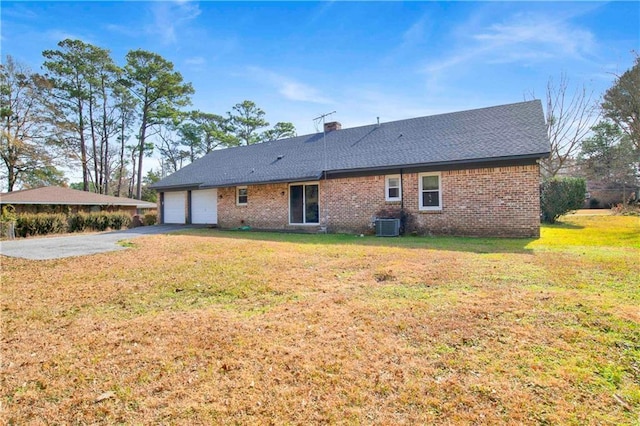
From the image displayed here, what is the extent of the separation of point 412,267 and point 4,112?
3071 cm

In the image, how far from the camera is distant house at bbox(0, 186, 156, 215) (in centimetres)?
1948

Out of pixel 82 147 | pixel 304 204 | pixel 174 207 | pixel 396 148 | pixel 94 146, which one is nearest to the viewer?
pixel 396 148

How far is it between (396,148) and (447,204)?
11.1 feet

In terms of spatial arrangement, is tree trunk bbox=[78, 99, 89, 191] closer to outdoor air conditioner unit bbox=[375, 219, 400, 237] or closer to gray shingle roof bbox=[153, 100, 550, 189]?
gray shingle roof bbox=[153, 100, 550, 189]

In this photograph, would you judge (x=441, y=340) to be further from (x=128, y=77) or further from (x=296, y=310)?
(x=128, y=77)

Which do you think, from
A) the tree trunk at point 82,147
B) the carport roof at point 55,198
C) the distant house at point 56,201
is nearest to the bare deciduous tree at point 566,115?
the distant house at point 56,201

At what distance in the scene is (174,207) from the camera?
1988 cm

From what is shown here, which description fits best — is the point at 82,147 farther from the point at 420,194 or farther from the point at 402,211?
the point at 420,194

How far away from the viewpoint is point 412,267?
6.20 m

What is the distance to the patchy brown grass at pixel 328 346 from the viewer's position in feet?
7.57

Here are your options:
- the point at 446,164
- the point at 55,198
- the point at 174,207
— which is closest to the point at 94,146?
the point at 55,198

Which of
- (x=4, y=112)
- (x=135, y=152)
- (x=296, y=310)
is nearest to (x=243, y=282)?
(x=296, y=310)

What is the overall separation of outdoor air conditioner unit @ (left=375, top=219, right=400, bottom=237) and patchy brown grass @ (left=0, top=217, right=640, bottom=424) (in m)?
5.72

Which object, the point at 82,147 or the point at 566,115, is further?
the point at 82,147
